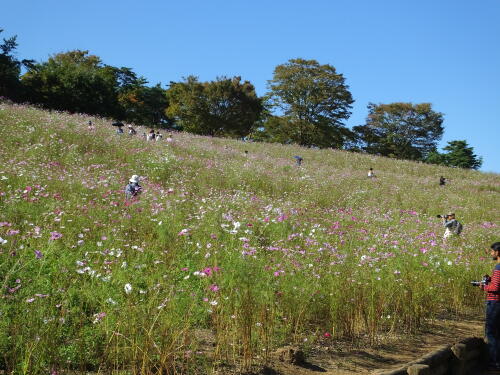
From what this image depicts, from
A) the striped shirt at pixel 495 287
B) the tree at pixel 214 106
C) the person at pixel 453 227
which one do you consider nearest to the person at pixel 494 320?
the striped shirt at pixel 495 287

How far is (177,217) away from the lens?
7.97 metres

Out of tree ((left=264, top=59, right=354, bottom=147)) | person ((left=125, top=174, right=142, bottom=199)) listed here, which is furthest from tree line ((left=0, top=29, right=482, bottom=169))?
person ((left=125, top=174, right=142, bottom=199))

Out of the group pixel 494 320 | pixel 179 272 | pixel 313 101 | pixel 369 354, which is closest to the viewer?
pixel 369 354

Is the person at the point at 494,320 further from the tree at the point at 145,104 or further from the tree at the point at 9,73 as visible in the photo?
the tree at the point at 145,104

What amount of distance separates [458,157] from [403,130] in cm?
1085

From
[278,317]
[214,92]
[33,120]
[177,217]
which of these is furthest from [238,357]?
[214,92]

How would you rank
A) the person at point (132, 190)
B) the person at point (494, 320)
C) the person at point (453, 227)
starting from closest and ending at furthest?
the person at point (494, 320) → the person at point (132, 190) → the person at point (453, 227)

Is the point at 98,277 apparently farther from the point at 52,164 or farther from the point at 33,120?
the point at 33,120

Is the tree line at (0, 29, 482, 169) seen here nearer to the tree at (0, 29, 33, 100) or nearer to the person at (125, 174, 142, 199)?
the tree at (0, 29, 33, 100)

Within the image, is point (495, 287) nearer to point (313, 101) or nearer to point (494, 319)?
point (494, 319)

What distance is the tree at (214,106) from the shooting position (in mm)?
48156

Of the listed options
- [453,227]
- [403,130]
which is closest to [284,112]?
[403,130]

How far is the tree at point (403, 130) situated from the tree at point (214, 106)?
19002 millimetres

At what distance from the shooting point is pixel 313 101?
47094mm
